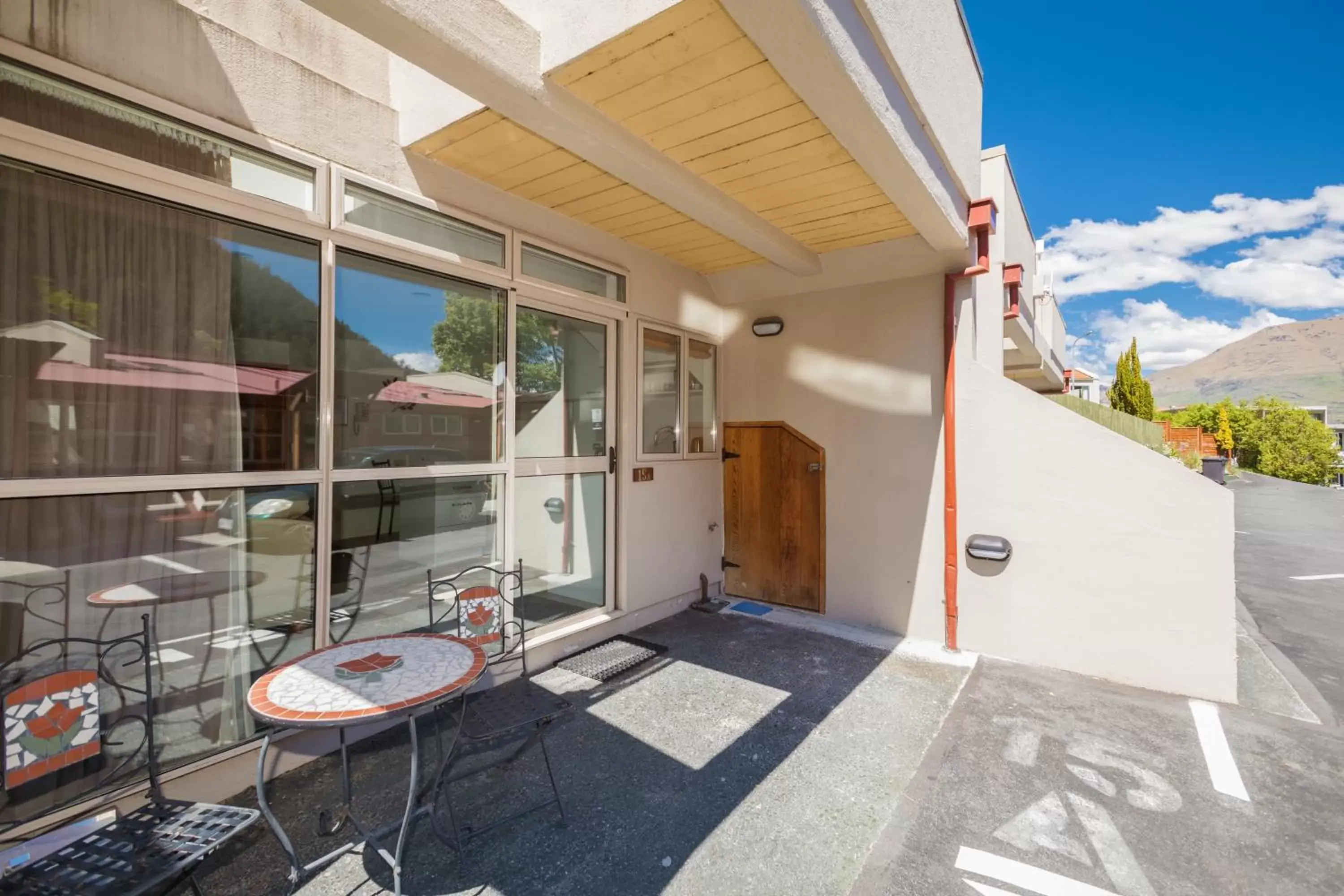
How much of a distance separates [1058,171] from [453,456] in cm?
2797

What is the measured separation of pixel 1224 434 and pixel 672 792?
44.4 m

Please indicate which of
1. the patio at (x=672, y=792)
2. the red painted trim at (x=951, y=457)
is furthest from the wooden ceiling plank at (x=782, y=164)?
the patio at (x=672, y=792)

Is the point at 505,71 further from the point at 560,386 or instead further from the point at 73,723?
the point at 73,723

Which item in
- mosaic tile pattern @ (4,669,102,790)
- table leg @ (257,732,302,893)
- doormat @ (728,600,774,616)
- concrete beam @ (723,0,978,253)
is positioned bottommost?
doormat @ (728,600,774,616)

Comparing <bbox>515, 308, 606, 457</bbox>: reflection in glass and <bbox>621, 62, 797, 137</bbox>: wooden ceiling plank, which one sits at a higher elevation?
<bbox>621, 62, 797, 137</bbox>: wooden ceiling plank

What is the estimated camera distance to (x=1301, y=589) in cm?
609

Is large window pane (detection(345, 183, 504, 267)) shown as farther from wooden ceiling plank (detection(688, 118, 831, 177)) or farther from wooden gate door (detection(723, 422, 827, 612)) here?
wooden gate door (detection(723, 422, 827, 612))

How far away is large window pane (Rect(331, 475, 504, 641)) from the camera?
281 cm

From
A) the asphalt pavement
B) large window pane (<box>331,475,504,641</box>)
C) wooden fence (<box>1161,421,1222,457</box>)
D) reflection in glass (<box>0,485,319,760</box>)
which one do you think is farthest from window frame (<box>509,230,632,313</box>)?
wooden fence (<box>1161,421,1222,457</box>)

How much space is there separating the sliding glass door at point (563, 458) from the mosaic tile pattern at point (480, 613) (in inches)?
24.0

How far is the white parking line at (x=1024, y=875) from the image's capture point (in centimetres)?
197

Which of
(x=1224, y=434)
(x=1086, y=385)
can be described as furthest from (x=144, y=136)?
(x=1224, y=434)

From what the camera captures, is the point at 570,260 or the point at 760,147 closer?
the point at 760,147

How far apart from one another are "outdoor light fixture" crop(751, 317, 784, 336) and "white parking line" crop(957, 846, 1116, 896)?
4070mm
